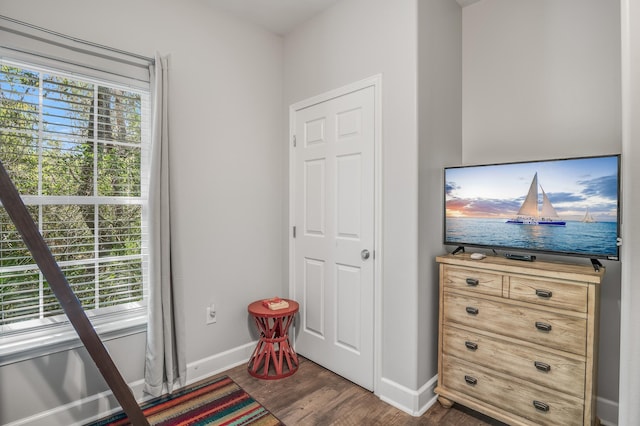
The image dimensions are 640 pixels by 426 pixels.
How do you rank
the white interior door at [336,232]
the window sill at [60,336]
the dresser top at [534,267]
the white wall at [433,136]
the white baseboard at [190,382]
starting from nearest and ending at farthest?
the dresser top at [534,267]
the window sill at [60,336]
the white baseboard at [190,382]
the white wall at [433,136]
the white interior door at [336,232]

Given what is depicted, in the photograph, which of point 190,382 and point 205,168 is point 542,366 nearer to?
point 190,382

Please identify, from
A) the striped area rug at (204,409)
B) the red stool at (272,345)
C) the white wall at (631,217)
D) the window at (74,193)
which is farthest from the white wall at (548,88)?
the window at (74,193)

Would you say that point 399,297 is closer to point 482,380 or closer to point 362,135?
point 482,380

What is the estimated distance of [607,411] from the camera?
195cm

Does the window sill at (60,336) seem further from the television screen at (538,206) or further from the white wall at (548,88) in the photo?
the white wall at (548,88)

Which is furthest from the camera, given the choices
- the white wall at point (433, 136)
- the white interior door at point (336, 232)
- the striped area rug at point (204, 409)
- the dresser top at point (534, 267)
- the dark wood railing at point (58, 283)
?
the white interior door at point (336, 232)

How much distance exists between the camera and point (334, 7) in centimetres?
256

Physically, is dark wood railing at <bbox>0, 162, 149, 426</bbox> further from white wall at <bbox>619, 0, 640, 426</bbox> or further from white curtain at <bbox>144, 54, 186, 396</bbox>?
white wall at <bbox>619, 0, 640, 426</bbox>

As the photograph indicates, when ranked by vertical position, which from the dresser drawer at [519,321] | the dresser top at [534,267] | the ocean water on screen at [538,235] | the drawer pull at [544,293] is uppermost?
the ocean water on screen at [538,235]

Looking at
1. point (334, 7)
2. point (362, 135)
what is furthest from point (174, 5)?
point (362, 135)

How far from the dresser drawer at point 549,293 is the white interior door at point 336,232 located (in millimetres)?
867

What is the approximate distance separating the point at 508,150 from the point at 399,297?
124 centimetres

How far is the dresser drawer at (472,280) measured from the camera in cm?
195

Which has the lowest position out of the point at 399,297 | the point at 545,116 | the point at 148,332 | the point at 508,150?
the point at 148,332
